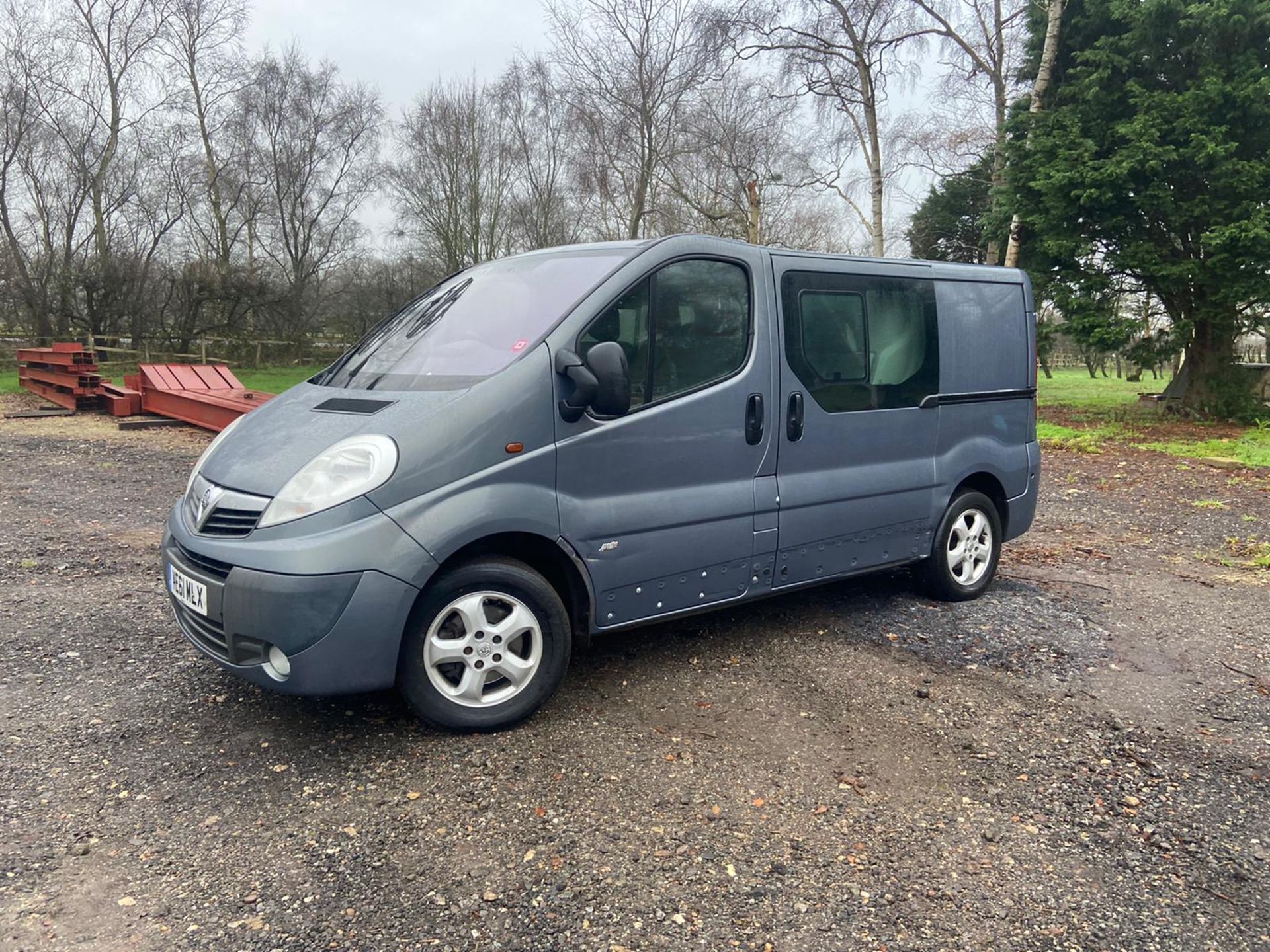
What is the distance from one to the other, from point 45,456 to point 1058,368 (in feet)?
159

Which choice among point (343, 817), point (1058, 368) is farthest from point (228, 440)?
point (1058, 368)

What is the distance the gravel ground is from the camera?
2480 millimetres

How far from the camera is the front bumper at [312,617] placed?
123 inches

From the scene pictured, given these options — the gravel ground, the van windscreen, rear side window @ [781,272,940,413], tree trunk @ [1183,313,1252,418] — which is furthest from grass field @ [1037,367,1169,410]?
the van windscreen

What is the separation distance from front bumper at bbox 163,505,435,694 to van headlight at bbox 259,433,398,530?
133 mm

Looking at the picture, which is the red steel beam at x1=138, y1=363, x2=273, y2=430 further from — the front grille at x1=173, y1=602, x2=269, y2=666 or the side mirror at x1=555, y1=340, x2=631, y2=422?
the side mirror at x1=555, y1=340, x2=631, y2=422

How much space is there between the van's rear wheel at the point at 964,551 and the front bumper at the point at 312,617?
3250 millimetres

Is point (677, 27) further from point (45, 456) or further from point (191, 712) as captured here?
point (191, 712)

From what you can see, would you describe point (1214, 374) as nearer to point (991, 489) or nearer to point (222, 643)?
point (991, 489)

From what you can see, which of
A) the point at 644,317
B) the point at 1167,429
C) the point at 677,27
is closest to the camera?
the point at 644,317

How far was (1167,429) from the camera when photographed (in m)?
14.5

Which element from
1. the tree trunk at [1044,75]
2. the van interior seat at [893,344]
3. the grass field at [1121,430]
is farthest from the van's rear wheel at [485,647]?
the tree trunk at [1044,75]

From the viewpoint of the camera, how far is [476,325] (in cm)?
400

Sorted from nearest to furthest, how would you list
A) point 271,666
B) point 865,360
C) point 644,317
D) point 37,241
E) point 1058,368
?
point 271,666
point 644,317
point 865,360
point 37,241
point 1058,368
